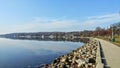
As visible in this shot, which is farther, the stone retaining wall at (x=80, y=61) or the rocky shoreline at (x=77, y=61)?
the rocky shoreline at (x=77, y=61)

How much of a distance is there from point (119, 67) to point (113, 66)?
0.52 metres

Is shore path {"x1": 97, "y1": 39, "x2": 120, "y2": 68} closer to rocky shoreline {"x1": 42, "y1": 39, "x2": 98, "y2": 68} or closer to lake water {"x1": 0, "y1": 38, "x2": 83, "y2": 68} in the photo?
rocky shoreline {"x1": 42, "y1": 39, "x2": 98, "y2": 68}

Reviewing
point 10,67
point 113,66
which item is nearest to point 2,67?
point 10,67

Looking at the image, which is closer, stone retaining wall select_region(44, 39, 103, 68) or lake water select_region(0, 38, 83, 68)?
stone retaining wall select_region(44, 39, 103, 68)

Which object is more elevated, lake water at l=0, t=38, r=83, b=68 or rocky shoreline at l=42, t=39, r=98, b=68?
rocky shoreline at l=42, t=39, r=98, b=68

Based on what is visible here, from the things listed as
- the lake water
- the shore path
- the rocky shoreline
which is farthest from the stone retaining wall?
the lake water

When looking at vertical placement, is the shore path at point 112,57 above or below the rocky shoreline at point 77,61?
above

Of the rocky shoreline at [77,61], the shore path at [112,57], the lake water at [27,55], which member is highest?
the shore path at [112,57]

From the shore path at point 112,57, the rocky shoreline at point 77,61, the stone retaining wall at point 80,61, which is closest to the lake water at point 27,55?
the rocky shoreline at point 77,61

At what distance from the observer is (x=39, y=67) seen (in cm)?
2259

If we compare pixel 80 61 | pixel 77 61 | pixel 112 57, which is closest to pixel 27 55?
pixel 77 61

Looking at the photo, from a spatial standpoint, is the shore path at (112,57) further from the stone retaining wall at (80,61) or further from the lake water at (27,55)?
the lake water at (27,55)

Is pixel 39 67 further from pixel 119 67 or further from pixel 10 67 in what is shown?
pixel 119 67

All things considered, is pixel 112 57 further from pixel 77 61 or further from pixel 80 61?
pixel 77 61
